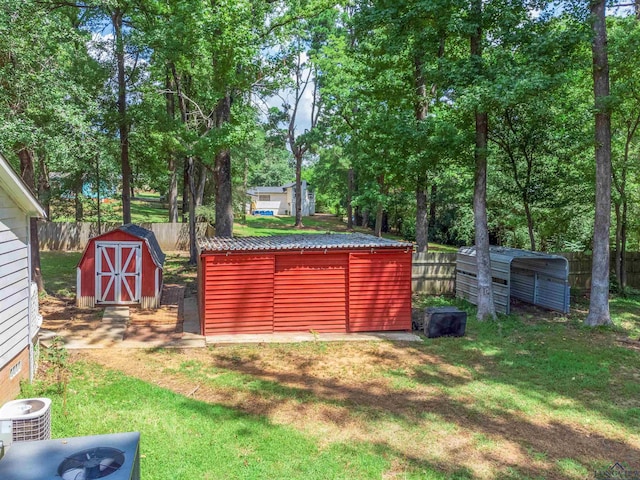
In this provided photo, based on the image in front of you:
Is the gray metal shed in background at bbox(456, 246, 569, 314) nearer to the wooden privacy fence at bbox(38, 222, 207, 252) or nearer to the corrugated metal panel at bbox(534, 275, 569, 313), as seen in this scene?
the corrugated metal panel at bbox(534, 275, 569, 313)

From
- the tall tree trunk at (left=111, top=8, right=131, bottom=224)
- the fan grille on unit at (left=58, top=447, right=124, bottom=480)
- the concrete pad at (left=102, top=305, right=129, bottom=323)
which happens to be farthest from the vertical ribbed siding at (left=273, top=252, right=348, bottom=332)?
the tall tree trunk at (left=111, top=8, right=131, bottom=224)

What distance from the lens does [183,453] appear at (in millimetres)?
5574

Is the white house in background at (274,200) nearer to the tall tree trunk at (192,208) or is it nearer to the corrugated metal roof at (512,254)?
the tall tree trunk at (192,208)

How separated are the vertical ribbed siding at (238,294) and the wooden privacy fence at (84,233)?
1473cm

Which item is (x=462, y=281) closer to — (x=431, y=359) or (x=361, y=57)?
(x=431, y=359)

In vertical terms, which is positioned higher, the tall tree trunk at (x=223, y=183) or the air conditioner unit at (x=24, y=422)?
the tall tree trunk at (x=223, y=183)

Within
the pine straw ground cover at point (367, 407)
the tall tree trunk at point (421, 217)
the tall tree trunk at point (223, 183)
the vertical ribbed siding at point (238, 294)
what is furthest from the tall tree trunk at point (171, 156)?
the pine straw ground cover at point (367, 407)

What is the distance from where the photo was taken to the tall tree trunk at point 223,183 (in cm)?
1653

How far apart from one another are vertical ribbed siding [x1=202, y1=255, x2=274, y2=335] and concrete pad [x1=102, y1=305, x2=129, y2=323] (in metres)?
2.70

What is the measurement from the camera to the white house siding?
6.51m

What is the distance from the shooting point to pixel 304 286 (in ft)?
37.2

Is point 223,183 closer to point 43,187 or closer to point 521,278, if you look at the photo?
point 521,278

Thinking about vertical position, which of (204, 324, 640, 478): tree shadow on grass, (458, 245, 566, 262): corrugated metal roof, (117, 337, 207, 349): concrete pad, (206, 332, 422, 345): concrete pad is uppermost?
(458, 245, 566, 262): corrugated metal roof

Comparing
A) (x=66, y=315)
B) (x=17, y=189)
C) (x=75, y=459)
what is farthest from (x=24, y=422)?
(x=66, y=315)
